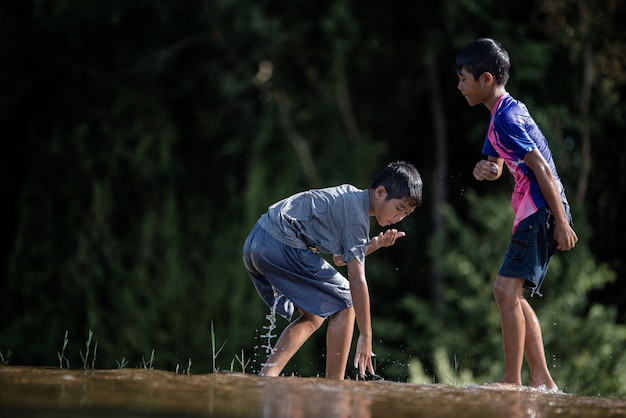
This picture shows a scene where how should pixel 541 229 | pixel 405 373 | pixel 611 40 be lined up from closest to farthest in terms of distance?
pixel 541 229 < pixel 405 373 < pixel 611 40

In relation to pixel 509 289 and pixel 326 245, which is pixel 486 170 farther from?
pixel 326 245

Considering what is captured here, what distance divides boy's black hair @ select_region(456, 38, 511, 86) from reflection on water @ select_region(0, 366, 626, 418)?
5.71 ft

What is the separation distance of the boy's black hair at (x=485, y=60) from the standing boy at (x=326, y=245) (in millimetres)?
642

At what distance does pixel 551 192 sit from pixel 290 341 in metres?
1.68

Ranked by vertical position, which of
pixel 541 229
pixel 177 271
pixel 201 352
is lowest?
pixel 201 352

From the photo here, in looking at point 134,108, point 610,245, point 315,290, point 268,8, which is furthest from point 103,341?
point 315,290

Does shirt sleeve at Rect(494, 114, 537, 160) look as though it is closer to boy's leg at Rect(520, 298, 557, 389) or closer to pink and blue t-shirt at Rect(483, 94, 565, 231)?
pink and blue t-shirt at Rect(483, 94, 565, 231)

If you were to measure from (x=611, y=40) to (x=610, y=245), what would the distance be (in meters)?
2.87

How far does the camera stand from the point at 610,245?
15.4m

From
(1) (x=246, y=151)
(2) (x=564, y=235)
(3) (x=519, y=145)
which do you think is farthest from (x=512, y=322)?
(1) (x=246, y=151)

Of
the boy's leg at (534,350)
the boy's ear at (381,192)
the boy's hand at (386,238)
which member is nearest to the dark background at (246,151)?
the boy's leg at (534,350)

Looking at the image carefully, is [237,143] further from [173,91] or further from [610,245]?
[610,245]

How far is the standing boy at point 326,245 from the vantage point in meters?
6.01

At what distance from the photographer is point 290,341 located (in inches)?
247
